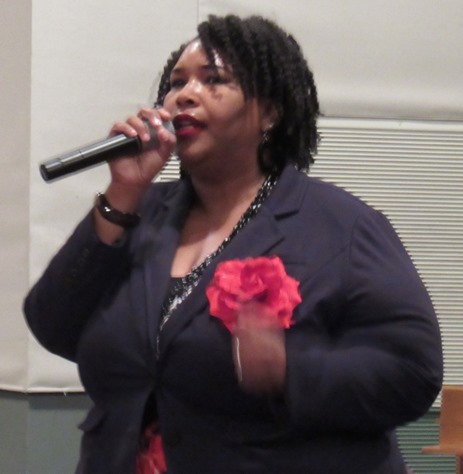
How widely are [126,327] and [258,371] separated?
0.85 feet

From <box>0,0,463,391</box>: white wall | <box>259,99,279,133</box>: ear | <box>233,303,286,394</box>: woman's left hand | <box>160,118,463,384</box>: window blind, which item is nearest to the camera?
<box>233,303,286,394</box>: woman's left hand

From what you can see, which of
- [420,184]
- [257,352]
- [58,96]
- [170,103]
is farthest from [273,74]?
[420,184]

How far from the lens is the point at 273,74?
1624 mm

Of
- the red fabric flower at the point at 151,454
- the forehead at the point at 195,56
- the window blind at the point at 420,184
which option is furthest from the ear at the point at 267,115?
the window blind at the point at 420,184

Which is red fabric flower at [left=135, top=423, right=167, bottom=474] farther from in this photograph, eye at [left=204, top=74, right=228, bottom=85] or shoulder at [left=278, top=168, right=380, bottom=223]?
eye at [left=204, top=74, right=228, bottom=85]

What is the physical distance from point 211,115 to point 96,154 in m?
0.19

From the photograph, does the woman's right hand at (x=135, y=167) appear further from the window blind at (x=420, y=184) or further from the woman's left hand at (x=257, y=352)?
the window blind at (x=420, y=184)

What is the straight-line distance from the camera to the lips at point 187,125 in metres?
1.53

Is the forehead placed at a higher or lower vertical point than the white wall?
higher

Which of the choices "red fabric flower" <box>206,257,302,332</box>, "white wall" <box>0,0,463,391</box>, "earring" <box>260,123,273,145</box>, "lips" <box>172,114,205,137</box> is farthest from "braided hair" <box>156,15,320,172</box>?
"white wall" <box>0,0,463,391</box>

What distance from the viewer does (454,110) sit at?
3.29m

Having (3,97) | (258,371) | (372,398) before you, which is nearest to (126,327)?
(258,371)

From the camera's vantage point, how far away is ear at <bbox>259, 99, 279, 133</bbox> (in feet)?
5.34

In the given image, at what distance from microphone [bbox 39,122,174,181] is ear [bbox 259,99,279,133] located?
186 mm
